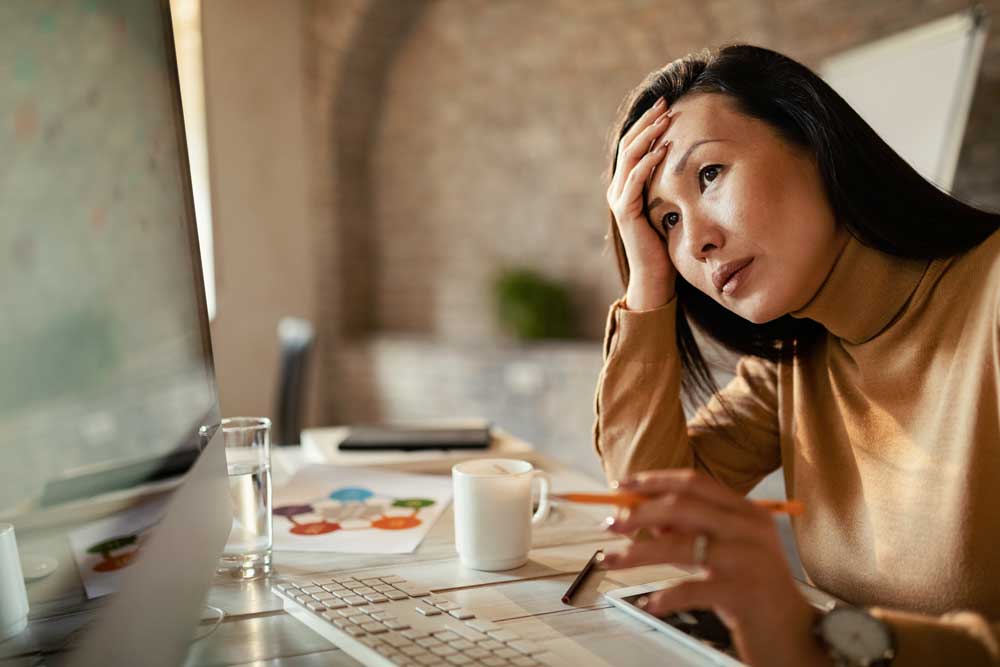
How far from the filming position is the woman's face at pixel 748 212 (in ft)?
3.21

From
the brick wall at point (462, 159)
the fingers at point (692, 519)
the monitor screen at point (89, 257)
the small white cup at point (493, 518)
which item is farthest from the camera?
the brick wall at point (462, 159)

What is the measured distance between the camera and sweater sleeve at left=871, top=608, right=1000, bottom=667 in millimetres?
639

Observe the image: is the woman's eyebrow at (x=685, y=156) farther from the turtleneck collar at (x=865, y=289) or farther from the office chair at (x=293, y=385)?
the office chair at (x=293, y=385)

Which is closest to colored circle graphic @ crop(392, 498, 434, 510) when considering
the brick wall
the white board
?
the white board

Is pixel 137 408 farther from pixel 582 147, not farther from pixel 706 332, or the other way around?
pixel 582 147

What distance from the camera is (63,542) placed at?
0.55 m

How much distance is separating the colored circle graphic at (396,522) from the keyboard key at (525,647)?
1.39 ft

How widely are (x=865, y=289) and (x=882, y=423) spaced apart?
0.16 meters

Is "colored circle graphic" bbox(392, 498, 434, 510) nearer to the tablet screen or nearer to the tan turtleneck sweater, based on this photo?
the tan turtleneck sweater

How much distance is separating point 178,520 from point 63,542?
12cm

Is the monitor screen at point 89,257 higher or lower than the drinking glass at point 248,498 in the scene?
higher

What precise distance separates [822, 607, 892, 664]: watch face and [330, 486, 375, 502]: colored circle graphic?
79 centimetres

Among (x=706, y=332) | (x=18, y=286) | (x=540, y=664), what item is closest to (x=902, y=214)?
(x=706, y=332)

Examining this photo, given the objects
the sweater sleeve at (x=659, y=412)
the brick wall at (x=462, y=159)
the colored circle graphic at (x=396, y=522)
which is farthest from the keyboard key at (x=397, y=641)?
the brick wall at (x=462, y=159)
